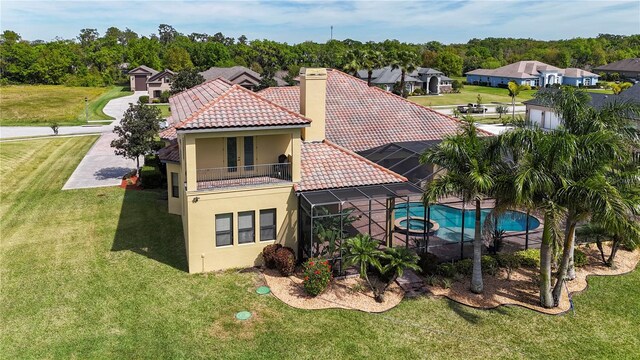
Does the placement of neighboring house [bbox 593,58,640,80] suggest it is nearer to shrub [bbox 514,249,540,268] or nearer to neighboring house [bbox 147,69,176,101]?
neighboring house [bbox 147,69,176,101]

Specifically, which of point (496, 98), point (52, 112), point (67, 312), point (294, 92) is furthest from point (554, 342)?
point (496, 98)

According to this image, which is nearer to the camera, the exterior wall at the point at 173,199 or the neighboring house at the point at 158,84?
the exterior wall at the point at 173,199

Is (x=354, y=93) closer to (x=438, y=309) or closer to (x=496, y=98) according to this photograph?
(x=438, y=309)

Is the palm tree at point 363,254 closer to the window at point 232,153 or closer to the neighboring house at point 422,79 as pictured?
the window at point 232,153

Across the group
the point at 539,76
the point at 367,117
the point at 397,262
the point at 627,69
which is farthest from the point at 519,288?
the point at 627,69

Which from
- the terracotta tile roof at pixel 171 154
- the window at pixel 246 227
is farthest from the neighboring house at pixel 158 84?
the window at pixel 246 227

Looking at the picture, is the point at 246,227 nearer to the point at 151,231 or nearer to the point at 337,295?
the point at 337,295
